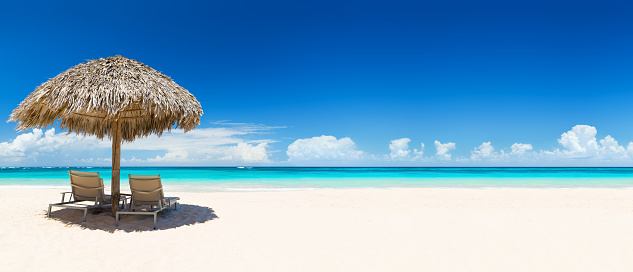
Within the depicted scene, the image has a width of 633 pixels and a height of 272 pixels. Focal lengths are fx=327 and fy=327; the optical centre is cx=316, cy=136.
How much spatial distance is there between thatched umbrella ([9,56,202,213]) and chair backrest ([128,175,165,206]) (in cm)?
58

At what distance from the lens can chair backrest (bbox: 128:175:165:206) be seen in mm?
5188

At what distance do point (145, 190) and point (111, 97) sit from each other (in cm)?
155

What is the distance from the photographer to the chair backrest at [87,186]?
5449 millimetres

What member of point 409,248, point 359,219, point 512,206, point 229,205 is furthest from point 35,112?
point 512,206

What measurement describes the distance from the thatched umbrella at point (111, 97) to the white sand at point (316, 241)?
1280mm

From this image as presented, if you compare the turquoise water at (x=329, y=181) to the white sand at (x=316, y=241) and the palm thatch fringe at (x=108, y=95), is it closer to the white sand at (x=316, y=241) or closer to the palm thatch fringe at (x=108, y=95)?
the palm thatch fringe at (x=108, y=95)

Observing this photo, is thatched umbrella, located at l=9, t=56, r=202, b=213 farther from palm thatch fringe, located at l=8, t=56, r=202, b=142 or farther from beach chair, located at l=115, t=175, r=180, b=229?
beach chair, located at l=115, t=175, r=180, b=229

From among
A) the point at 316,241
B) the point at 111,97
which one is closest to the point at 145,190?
the point at 111,97

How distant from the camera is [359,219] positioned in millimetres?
5918

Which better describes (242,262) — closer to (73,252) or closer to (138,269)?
(138,269)

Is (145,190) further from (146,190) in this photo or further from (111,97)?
(111,97)

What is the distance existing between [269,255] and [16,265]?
252cm

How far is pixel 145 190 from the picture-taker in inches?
207

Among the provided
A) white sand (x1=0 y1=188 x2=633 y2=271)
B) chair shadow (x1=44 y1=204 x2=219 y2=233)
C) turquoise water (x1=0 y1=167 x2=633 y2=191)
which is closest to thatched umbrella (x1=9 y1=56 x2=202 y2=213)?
chair shadow (x1=44 y1=204 x2=219 y2=233)
